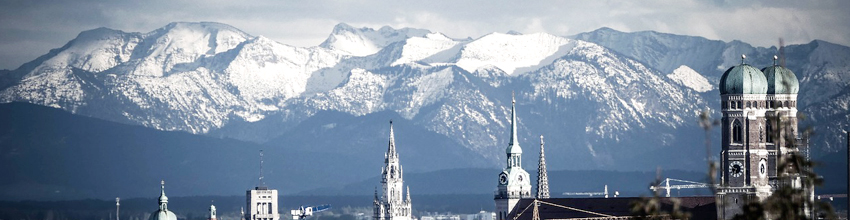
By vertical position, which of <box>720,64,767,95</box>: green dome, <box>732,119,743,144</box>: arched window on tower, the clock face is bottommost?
the clock face

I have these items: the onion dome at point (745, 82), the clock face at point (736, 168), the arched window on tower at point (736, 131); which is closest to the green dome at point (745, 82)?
the onion dome at point (745, 82)

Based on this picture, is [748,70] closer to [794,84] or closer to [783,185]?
[794,84]

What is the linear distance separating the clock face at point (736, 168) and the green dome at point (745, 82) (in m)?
6.55

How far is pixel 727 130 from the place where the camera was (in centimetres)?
19050

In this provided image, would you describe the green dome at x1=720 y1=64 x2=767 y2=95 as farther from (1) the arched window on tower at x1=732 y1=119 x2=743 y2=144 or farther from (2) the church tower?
(1) the arched window on tower at x1=732 y1=119 x2=743 y2=144

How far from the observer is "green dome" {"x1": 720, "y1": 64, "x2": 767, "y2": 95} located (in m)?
190

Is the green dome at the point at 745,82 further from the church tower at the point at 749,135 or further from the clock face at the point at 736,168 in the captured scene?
the clock face at the point at 736,168

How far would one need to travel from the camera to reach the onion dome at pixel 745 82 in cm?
18950

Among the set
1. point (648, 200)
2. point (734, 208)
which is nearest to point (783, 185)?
point (648, 200)

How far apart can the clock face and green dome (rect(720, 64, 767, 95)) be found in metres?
6.55

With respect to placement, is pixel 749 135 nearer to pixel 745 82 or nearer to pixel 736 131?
pixel 736 131

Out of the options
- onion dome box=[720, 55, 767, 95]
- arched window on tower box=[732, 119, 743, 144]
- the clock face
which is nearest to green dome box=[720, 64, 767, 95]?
onion dome box=[720, 55, 767, 95]

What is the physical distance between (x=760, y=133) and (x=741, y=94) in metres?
3.94

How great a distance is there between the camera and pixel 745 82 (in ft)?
622
